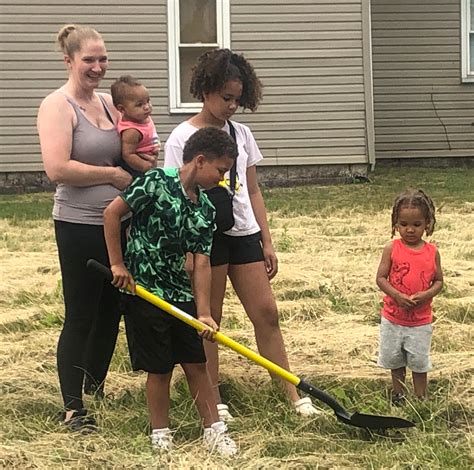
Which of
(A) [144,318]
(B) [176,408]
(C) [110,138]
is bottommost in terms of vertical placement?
(B) [176,408]

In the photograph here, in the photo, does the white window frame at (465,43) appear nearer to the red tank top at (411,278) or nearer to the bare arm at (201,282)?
the red tank top at (411,278)

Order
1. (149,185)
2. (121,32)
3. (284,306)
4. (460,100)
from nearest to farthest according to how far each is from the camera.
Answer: (149,185)
(284,306)
(121,32)
(460,100)

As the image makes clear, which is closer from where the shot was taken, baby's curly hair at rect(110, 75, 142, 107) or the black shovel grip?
the black shovel grip

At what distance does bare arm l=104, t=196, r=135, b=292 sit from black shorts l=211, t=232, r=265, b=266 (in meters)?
0.58

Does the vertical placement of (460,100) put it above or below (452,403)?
above

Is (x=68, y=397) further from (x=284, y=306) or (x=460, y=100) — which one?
(x=460, y=100)

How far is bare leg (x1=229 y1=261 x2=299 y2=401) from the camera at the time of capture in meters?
4.04

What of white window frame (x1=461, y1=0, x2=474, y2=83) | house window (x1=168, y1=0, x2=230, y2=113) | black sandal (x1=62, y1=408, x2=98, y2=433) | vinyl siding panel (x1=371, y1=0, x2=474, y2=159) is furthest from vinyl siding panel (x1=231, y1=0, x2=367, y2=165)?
black sandal (x1=62, y1=408, x2=98, y2=433)

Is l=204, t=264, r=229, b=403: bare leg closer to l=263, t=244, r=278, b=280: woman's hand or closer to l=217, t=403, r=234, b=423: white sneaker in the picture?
l=217, t=403, r=234, b=423: white sneaker

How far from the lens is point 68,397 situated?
12.7 feet

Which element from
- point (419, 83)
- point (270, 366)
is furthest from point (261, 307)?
point (419, 83)

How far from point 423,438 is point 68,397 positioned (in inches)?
59.0

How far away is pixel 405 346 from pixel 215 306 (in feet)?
2.80

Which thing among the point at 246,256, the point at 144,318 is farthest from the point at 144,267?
the point at 246,256
